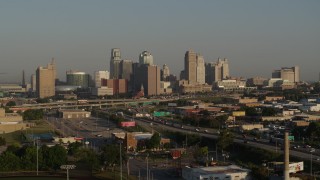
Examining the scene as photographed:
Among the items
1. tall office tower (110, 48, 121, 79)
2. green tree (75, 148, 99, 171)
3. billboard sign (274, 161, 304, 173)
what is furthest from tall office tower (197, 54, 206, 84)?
billboard sign (274, 161, 304, 173)

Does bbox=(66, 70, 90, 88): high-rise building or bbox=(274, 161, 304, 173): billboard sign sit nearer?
bbox=(274, 161, 304, 173): billboard sign

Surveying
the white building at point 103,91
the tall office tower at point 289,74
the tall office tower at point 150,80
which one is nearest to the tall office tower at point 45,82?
the white building at point 103,91

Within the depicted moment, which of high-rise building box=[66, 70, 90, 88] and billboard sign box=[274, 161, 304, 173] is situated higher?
high-rise building box=[66, 70, 90, 88]

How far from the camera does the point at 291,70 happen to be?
75500 millimetres

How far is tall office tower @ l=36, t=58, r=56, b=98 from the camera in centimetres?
5684

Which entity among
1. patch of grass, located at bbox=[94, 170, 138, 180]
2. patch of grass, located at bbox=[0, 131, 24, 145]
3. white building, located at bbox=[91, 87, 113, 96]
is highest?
white building, located at bbox=[91, 87, 113, 96]

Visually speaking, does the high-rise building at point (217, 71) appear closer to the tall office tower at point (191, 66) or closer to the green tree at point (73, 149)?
the tall office tower at point (191, 66)

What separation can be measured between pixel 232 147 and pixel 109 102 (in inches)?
1140

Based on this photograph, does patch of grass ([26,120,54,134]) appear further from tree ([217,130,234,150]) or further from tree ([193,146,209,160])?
tree ([193,146,209,160])

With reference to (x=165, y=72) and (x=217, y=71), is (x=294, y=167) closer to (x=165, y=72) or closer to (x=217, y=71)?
(x=217, y=71)

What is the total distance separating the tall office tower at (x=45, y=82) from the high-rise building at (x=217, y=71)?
2393 cm

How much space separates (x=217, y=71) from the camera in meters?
73.5

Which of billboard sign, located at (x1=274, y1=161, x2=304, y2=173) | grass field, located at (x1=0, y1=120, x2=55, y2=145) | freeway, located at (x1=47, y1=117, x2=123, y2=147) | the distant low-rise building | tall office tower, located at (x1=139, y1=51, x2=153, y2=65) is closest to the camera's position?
billboard sign, located at (x1=274, y1=161, x2=304, y2=173)

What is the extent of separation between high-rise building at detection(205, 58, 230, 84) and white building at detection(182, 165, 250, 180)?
5985 cm
